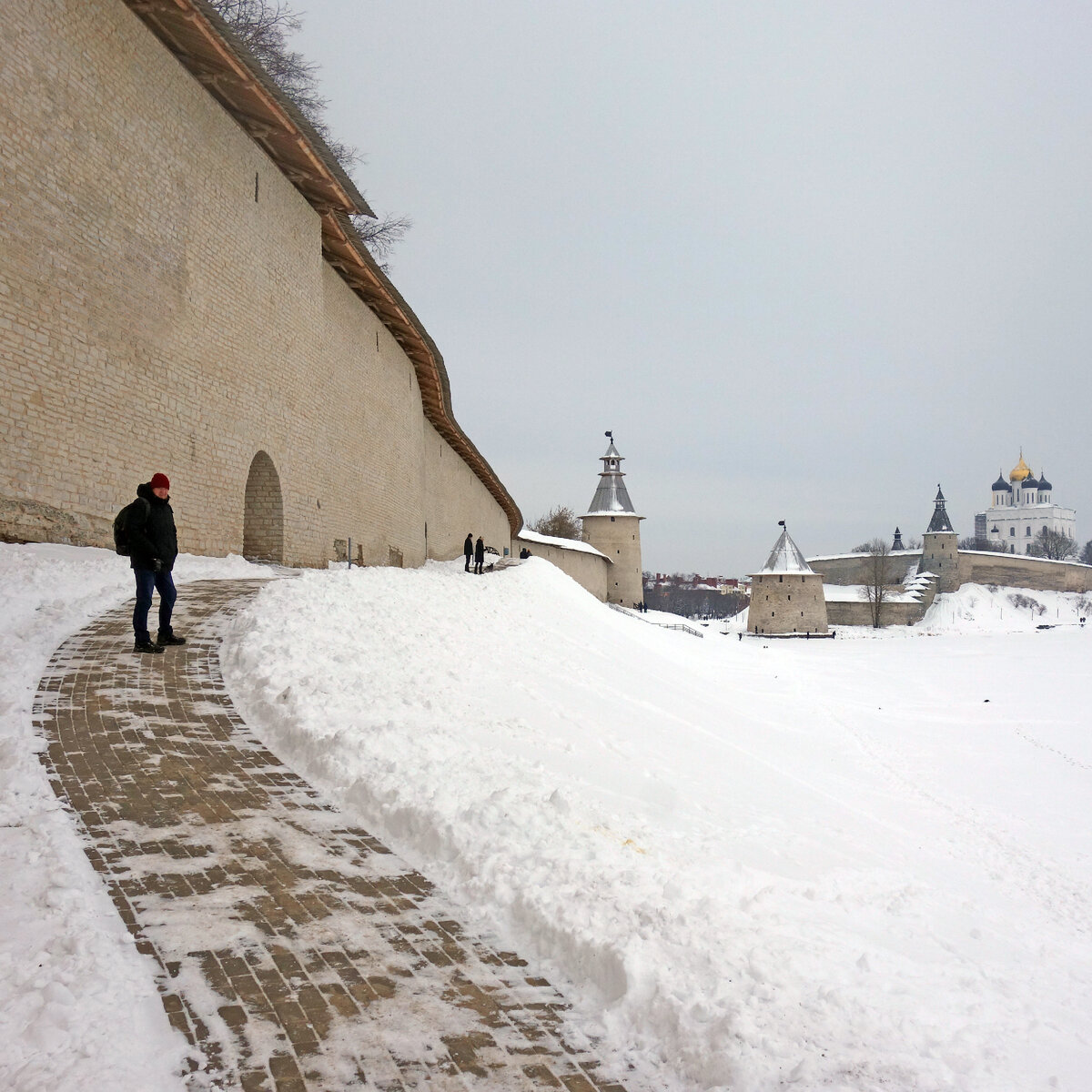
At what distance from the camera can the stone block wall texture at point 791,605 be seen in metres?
47.3

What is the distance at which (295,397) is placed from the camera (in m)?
15.1

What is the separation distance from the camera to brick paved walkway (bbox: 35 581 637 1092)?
8.03ft

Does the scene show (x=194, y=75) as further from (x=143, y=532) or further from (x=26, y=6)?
(x=143, y=532)

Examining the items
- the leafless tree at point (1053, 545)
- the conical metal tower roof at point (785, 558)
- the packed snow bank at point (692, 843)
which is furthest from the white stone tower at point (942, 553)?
the packed snow bank at point (692, 843)

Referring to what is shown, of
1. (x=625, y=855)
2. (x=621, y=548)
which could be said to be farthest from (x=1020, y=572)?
(x=625, y=855)

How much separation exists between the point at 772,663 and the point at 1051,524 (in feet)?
311

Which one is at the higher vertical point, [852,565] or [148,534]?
[852,565]

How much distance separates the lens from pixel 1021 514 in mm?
103625

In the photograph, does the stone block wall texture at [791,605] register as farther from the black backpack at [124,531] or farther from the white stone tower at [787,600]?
the black backpack at [124,531]

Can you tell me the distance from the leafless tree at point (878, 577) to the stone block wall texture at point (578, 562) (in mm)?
22144

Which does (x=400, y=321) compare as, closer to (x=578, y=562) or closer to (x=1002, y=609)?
(x=578, y=562)

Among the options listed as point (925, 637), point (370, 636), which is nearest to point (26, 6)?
point (370, 636)

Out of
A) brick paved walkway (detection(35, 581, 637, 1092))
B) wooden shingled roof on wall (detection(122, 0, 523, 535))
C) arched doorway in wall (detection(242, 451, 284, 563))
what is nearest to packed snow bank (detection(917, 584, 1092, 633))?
wooden shingled roof on wall (detection(122, 0, 523, 535))

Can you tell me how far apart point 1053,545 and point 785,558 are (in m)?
56.9
